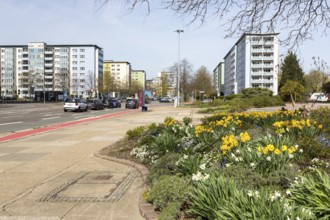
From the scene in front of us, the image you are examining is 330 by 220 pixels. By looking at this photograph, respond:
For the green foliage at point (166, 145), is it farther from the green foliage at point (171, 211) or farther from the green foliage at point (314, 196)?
the green foliage at point (314, 196)

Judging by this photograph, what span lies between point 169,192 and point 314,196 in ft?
5.90

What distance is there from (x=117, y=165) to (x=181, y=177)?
3.42 meters

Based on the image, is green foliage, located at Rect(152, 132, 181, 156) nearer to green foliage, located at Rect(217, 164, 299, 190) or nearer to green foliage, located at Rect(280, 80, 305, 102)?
green foliage, located at Rect(217, 164, 299, 190)

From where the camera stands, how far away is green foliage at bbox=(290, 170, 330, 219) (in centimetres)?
339

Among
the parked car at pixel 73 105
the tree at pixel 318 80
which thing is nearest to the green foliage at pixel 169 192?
the tree at pixel 318 80

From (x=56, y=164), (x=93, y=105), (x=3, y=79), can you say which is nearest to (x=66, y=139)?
(x=56, y=164)

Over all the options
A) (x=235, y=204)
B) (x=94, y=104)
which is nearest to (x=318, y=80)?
(x=235, y=204)

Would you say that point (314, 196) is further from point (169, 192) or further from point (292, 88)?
point (292, 88)

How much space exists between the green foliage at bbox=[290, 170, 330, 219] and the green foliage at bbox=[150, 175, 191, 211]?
1.24 m

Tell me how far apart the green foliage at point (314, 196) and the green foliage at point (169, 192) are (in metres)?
1.24

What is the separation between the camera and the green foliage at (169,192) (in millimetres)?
4626

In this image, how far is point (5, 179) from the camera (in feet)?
23.6

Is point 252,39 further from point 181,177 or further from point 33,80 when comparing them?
point 33,80

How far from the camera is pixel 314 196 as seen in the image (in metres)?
3.58
